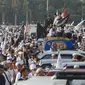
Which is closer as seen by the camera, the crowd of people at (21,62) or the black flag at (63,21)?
the crowd of people at (21,62)

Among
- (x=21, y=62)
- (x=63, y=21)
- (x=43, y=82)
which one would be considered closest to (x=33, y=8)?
(x=63, y=21)

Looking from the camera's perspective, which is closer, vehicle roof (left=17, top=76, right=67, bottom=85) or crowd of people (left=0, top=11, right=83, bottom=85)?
vehicle roof (left=17, top=76, right=67, bottom=85)

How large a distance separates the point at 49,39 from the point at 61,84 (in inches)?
778

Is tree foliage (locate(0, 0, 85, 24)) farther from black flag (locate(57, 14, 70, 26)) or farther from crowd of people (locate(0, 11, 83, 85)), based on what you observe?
black flag (locate(57, 14, 70, 26))

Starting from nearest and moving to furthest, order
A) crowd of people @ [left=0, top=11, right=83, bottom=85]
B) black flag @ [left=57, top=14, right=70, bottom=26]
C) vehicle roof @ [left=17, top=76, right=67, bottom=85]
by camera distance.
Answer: vehicle roof @ [left=17, top=76, right=67, bottom=85]
crowd of people @ [left=0, top=11, right=83, bottom=85]
black flag @ [left=57, top=14, right=70, bottom=26]

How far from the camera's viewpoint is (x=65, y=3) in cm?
11712

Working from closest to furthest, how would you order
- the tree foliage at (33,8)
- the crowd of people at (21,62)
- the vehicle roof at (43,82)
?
the vehicle roof at (43,82)
the crowd of people at (21,62)
the tree foliage at (33,8)

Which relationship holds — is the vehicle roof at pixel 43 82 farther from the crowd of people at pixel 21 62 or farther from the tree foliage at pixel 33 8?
the tree foliage at pixel 33 8

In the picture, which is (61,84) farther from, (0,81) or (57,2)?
(57,2)

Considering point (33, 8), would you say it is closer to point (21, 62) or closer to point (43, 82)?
point (21, 62)

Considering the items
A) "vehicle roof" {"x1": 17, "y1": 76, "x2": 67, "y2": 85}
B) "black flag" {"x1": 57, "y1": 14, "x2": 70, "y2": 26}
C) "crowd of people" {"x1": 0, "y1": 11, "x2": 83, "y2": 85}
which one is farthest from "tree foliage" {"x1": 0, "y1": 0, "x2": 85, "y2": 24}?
"vehicle roof" {"x1": 17, "y1": 76, "x2": 67, "y2": 85}

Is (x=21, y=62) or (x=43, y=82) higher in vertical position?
(x=43, y=82)

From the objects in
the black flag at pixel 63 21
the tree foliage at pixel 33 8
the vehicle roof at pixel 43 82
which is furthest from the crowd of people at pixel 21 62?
the tree foliage at pixel 33 8

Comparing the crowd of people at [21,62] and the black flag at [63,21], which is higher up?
the black flag at [63,21]
